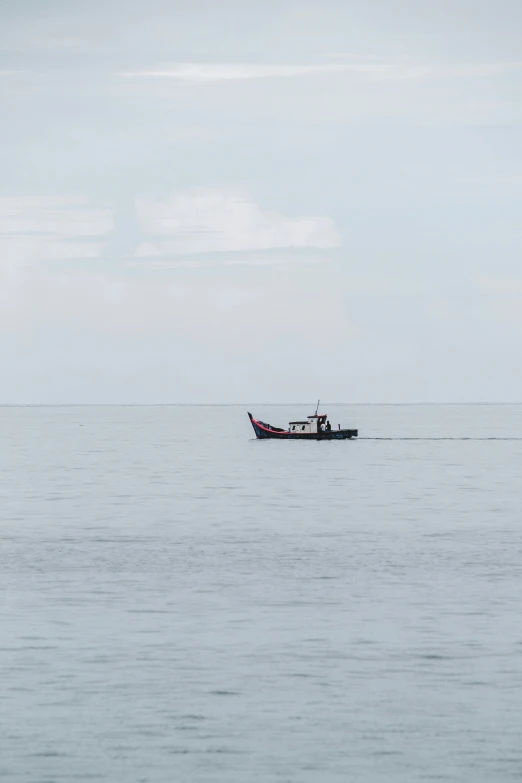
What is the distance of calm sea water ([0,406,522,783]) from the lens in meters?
16.2

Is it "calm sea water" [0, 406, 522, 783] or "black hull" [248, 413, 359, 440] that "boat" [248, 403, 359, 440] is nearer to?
"black hull" [248, 413, 359, 440]

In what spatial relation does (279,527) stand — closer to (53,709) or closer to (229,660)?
(229,660)

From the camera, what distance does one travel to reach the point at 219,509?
57906 mm

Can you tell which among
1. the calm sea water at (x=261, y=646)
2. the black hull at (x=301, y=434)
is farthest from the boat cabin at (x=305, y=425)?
the calm sea water at (x=261, y=646)

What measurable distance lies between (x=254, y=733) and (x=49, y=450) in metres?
122

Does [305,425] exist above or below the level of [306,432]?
above

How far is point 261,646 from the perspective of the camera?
23047mm

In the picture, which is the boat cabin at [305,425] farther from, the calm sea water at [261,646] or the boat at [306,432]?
the calm sea water at [261,646]

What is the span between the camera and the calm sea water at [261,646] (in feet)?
53.1

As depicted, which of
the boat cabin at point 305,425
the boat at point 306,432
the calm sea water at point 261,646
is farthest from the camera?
the boat cabin at point 305,425

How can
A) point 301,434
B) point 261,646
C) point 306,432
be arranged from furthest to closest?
1. point 306,432
2. point 301,434
3. point 261,646

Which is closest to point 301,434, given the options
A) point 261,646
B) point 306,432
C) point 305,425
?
point 305,425

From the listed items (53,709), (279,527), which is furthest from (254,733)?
(279,527)

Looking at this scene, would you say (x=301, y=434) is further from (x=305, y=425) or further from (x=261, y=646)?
(x=261, y=646)
